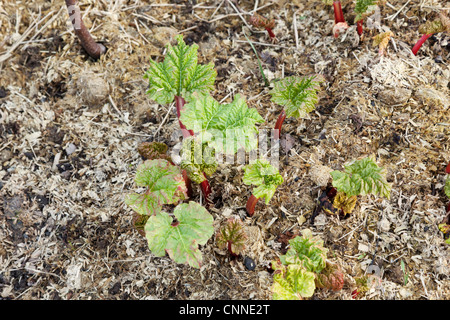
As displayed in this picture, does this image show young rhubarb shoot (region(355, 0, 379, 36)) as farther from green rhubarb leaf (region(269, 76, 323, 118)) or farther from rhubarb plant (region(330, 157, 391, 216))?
rhubarb plant (region(330, 157, 391, 216))

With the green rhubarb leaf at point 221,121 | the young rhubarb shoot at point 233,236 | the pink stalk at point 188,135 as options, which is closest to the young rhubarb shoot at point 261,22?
the pink stalk at point 188,135

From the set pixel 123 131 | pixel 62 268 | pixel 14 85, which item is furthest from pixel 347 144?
pixel 14 85

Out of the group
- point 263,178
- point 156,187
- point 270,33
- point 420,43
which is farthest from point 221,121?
point 420,43

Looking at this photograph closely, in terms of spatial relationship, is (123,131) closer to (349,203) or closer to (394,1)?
(349,203)

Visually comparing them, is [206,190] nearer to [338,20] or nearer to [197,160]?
[197,160]

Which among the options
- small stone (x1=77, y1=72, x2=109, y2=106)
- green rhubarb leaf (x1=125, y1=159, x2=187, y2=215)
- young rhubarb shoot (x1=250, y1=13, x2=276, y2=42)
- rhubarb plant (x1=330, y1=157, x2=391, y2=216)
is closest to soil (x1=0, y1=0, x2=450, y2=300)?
small stone (x1=77, y1=72, x2=109, y2=106)

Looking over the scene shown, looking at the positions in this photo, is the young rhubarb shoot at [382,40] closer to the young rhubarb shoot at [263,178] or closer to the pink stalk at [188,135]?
the young rhubarb shoot at [263,178]
